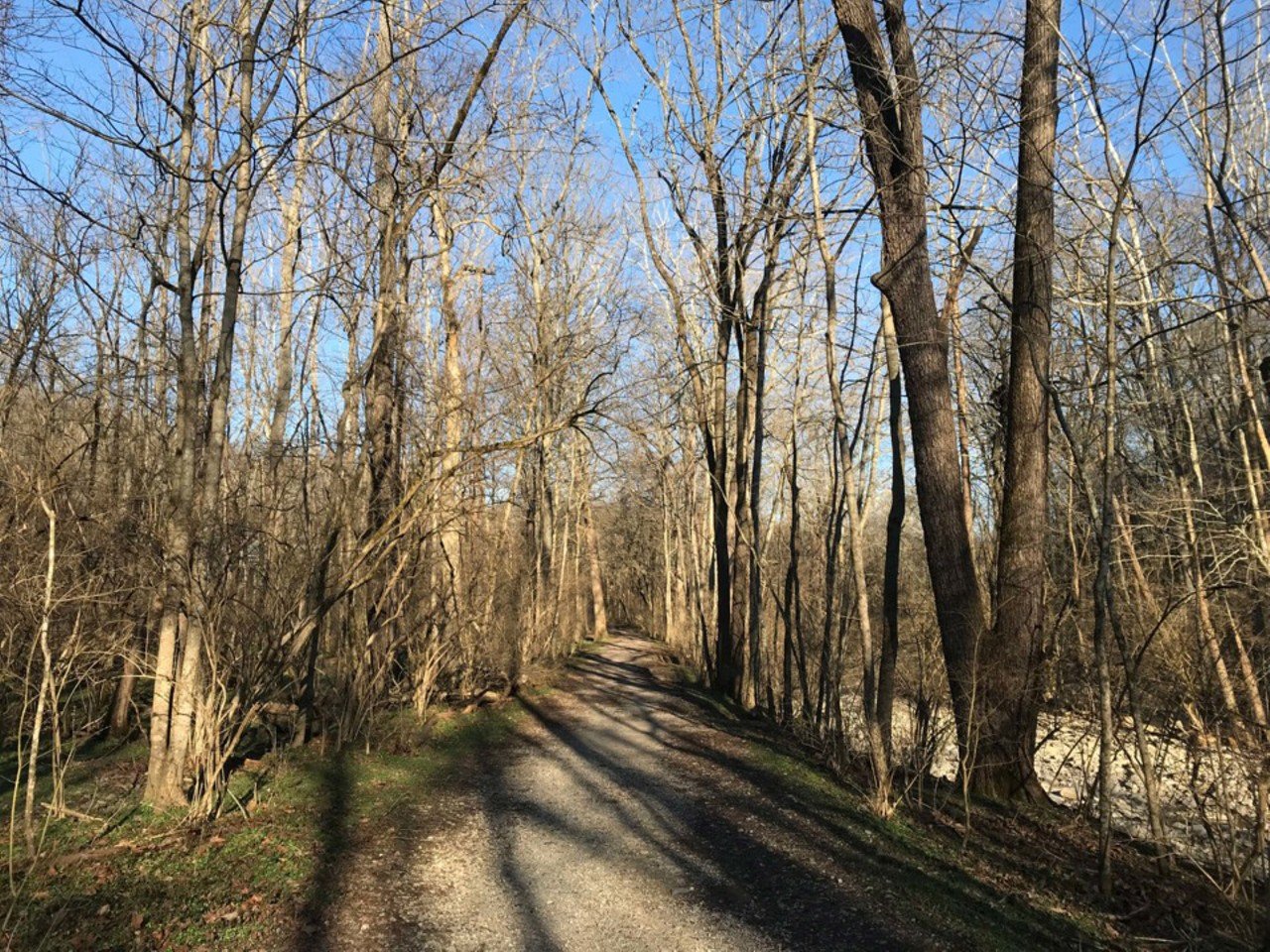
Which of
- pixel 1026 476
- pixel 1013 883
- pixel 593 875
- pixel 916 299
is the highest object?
pixel 916 299

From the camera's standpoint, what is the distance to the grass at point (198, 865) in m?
4.25

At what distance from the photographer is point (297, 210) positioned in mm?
11391

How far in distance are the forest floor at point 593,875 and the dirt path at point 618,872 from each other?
0.02 m

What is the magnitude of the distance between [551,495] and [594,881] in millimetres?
17806

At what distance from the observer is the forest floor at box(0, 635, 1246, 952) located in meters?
4.52

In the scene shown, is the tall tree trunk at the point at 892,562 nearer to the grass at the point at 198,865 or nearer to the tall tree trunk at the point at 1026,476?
the tall tree trunk at the point at 1026,476

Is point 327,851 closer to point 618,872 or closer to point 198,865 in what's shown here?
point 198,865

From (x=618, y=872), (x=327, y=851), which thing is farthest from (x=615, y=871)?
(x=327, y=851)

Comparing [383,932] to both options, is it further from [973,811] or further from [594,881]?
[973,811]

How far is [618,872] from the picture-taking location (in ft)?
18.6

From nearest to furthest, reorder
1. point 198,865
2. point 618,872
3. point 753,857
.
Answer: point 198,865 < point 618,872 < point 753,857

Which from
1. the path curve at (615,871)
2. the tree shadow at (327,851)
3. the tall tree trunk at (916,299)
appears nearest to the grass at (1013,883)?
the path curve at (615,871)

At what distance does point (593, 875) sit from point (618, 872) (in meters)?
0.18

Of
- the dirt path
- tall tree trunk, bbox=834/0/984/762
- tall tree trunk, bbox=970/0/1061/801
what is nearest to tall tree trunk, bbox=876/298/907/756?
tall tree trunk, bbox=834/0/984/762
